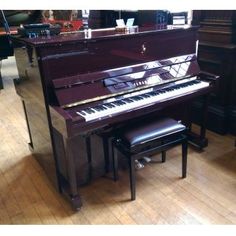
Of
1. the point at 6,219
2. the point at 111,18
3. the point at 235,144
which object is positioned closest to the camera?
the point at 6,219

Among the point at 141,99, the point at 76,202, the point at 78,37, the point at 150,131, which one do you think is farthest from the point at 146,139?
the point at 78,37

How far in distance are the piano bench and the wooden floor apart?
181 mm

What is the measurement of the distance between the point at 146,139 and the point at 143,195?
0.45 metres

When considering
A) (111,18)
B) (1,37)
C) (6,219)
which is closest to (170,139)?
(6,219)

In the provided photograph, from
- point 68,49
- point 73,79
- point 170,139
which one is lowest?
point 170,139

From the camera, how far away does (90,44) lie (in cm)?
172

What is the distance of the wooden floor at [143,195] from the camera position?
1.76 meters

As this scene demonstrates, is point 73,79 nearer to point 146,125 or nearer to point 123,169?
point 146,125

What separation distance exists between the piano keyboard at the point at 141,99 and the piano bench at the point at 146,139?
17cm

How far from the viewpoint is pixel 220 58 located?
258 centimetres

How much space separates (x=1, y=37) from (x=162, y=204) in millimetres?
3925

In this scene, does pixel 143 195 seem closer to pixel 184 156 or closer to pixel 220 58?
pixel 184 156

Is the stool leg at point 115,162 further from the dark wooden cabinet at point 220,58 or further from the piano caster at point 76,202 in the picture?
the dark wooden cabinet at point 220,58

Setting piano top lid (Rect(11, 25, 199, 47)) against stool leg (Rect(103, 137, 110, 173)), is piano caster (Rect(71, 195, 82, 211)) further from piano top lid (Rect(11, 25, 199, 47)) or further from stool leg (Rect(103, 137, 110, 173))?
piano top lid (Rect(11, 25, 199, 47))
